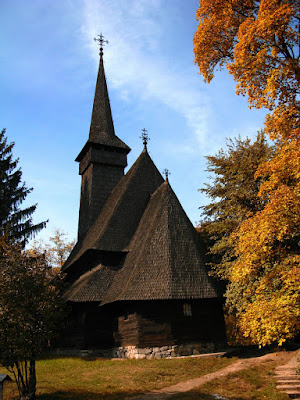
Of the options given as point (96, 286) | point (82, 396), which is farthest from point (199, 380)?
point (96, 286)

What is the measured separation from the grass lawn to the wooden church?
1.86 m

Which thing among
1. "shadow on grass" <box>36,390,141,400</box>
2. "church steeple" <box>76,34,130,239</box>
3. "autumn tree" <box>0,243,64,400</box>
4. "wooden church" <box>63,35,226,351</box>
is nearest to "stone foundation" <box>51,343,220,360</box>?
"wooden church" <box>63,35,226,351</box>

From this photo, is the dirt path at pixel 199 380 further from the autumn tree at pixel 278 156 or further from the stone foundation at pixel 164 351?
the stone foundation at pixel 164 351

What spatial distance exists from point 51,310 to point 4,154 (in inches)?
839

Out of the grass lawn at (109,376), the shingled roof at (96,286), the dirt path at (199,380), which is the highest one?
the shingled roof at (96,286)

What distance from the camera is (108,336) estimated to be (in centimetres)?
1859

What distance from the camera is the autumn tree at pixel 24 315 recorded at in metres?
9.47

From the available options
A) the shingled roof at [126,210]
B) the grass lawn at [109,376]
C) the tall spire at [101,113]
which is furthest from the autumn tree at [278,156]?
the tall spire at [101,113]

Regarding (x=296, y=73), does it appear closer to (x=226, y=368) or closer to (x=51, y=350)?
(x=226, y=368)

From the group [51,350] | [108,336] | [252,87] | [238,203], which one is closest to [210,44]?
[252,87]

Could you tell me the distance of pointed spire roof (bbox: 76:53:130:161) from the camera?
2917 centimetres

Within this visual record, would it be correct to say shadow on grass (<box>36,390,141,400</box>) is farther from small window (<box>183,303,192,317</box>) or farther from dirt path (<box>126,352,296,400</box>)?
small window (<box>183,303,192,317</box>)

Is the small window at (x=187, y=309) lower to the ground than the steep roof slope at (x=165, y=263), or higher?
lower

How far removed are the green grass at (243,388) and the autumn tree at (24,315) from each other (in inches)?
159
